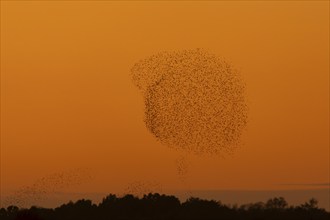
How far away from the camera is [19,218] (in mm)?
192375

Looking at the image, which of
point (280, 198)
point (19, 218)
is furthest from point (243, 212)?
point (19, 218)

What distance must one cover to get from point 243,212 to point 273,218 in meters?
18.8

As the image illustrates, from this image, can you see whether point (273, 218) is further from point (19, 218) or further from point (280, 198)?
point (19, 218)

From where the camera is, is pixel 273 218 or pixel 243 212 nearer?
pixel 243 212

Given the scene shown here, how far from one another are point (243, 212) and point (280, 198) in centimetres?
899

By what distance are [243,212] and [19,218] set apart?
1510 inches

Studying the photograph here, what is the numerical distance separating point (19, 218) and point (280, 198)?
42400mm

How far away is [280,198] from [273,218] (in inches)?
472

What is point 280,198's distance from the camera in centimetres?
18362

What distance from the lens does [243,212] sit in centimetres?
17725

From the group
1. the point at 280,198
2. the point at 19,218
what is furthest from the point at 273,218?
the point at 19,218

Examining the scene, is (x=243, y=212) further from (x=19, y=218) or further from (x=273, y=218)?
(x=19, y=218)

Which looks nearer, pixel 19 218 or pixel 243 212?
pixel 243 212
